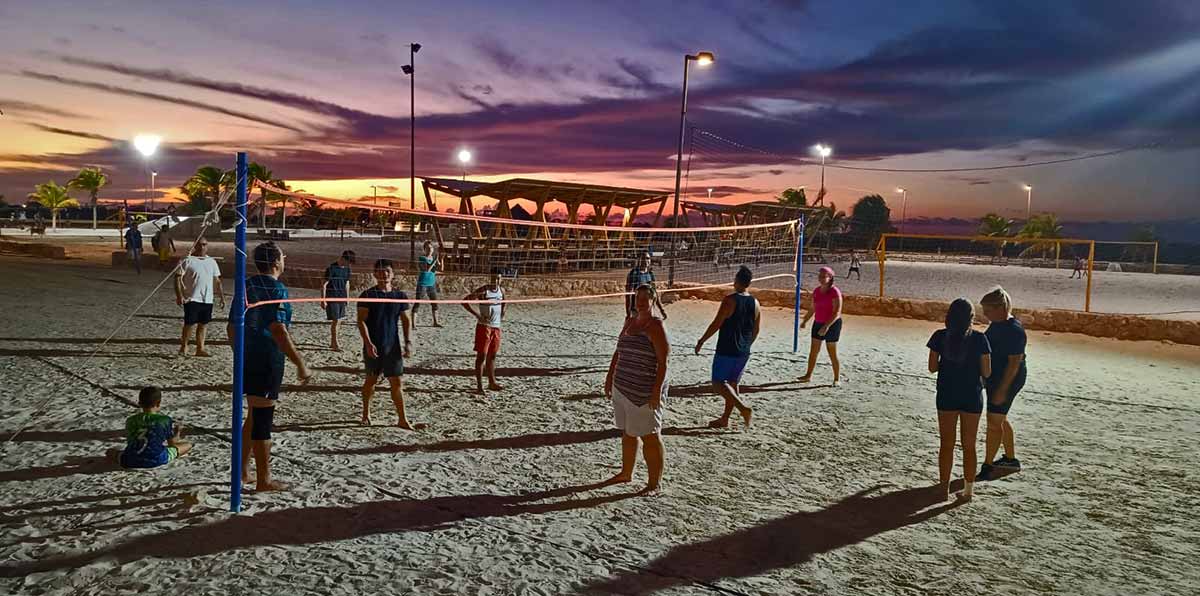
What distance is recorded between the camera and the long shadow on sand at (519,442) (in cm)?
582

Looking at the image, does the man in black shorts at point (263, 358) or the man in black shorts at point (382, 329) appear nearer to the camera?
the man in black shorts at point (263, 358)

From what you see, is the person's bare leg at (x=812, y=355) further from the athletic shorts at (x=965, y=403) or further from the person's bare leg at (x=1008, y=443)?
the athletic shorts at (x=965, y=403)

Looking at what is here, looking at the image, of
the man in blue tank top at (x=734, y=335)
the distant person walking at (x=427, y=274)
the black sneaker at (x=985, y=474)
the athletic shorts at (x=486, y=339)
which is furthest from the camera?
the distant person walking at (x=427, y=274)

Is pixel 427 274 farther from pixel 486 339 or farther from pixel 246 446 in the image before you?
pixel 246 446

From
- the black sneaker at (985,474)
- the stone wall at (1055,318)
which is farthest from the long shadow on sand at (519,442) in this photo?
the stone wall at (1055,318)

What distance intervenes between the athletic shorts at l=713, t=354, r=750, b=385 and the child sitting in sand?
4.53 metres

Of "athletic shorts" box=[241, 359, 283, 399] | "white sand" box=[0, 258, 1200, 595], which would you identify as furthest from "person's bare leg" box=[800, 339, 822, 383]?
"athletic shorts" box=[241, 359, 283, 399]

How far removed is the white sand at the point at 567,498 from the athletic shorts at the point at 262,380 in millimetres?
733

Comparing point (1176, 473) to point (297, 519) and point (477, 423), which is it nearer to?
point (477, 423)

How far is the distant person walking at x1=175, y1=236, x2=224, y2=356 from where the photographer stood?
344 inches

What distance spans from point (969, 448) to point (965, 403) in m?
0.36

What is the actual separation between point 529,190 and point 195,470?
18054 millimetres

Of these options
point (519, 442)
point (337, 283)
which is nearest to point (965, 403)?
point (519, 442)

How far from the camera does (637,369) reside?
16.0 ft
